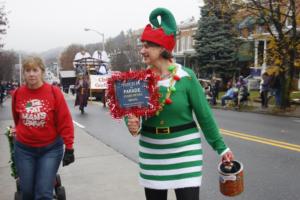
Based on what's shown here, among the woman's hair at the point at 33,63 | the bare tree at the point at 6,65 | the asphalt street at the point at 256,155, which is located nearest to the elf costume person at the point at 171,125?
the woman's hair at the point at 33,63

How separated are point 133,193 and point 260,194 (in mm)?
1639

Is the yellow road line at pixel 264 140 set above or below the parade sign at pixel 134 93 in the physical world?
below

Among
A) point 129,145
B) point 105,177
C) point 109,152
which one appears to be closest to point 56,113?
point 105,177

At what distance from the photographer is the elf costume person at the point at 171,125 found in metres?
3.31

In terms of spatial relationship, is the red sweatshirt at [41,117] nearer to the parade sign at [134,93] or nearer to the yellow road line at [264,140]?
the parade sign at [134,93]

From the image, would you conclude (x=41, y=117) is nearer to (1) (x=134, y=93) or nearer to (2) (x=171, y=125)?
(1) (x=134, y=93)

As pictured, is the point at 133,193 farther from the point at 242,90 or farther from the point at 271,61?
the point at 242,90

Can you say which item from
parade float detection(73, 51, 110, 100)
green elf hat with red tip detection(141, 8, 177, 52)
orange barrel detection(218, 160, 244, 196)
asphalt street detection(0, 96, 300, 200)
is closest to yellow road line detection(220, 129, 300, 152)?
asphalt street detection(0, 96, 300, 200)

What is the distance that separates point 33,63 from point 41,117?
502 millimetres

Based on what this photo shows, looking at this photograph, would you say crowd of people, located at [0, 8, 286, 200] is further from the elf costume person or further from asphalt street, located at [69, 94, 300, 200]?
asphalt street, located at [69, 94, 300, 200]

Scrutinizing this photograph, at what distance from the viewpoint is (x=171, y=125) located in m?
3.31

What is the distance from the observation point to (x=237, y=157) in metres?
8.63

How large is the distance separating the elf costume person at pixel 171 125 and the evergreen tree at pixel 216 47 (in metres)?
36.4

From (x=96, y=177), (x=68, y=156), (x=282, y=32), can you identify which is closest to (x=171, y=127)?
(x=68, y=156)
